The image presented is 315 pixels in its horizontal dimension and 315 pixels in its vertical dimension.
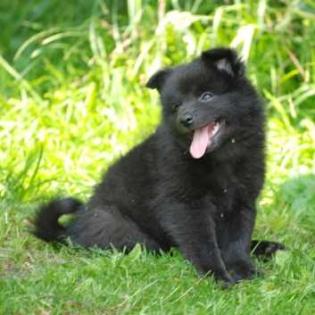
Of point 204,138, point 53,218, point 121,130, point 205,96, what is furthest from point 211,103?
point 121,130

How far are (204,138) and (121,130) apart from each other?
258 cm

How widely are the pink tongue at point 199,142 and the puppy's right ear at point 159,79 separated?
378 mm

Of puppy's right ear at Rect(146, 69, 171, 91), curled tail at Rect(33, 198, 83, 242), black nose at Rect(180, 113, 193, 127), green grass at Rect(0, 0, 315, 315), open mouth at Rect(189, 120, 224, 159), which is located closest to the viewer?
green grass at Rect(0, 0, 315, 315)

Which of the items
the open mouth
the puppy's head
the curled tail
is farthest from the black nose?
the curled tail

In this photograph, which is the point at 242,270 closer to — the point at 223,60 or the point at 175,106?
the point at 175,106

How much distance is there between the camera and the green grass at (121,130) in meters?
4.23

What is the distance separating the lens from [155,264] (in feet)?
15.4

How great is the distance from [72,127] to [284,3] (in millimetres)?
2040

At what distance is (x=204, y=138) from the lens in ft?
15.4

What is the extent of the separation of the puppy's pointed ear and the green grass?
0.97 m

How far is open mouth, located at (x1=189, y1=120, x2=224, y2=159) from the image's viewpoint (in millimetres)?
4668

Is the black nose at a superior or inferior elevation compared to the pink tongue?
superior

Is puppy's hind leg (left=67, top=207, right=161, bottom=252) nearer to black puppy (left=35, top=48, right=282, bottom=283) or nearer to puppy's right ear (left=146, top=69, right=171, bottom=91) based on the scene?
black puppy (left=35, top=48, right=282, bottom=283)

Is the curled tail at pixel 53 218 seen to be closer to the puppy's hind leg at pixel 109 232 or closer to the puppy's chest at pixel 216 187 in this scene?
the puppy's hind leg at pixel 109 232
